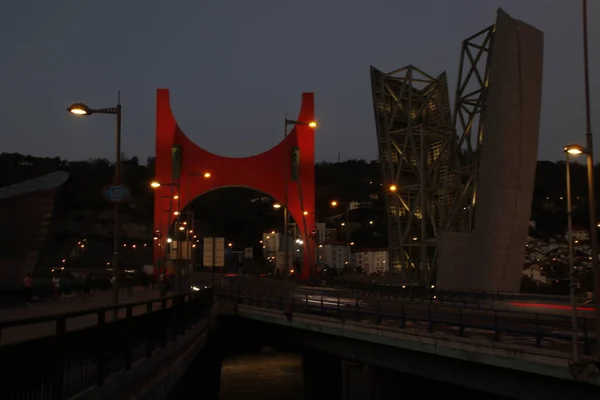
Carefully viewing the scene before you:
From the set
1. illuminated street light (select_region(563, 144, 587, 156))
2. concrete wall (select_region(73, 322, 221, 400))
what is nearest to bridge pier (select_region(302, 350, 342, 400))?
concrete wall (select_region(73, 322, 221, 400))

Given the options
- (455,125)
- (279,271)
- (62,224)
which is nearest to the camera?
(455,125)

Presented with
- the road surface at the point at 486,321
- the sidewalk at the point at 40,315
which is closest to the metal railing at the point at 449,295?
the road surface at the point at 486,321

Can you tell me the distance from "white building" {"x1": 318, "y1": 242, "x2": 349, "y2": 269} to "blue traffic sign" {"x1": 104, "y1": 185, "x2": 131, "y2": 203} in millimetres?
109487

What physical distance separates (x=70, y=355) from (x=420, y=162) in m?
51.7

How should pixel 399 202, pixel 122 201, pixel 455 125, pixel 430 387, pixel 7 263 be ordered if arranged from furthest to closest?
pixel 399 202
pixel 455 125
pixel 7 263
pixel 430 387
pixel 122 201

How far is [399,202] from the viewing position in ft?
201

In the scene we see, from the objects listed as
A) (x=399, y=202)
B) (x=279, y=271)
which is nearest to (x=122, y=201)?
(x=399, y=202)

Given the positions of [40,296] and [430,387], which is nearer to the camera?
[430,387]

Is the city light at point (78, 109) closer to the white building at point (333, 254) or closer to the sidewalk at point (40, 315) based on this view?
the sidewalk at point (40, 315)

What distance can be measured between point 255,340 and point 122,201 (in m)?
19.5

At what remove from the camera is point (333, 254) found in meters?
129

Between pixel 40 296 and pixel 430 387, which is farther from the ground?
pixel 40 296

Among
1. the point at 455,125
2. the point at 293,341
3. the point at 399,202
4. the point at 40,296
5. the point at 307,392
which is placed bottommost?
the point at 307,392

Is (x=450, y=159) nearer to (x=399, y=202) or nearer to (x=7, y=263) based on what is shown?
(x=399, y=202)
